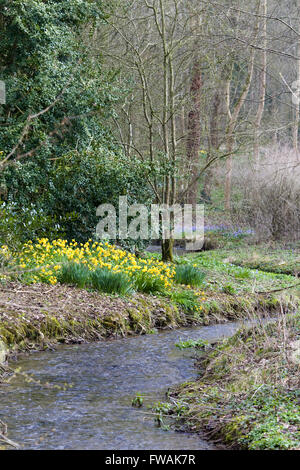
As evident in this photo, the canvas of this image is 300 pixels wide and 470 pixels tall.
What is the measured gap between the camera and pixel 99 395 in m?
5.90

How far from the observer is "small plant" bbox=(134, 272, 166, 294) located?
9953 millimetres

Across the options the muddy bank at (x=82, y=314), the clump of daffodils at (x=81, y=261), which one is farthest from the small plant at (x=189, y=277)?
the muddy bank at (x=82, y=314)

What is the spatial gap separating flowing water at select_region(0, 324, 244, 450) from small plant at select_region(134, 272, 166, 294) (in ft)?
4.98

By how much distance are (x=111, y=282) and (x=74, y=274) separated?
23.7 inches

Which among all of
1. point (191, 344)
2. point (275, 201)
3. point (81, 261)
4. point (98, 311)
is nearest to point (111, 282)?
point (98, 311)

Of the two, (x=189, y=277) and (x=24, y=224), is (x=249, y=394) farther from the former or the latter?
(x=24, y=224)

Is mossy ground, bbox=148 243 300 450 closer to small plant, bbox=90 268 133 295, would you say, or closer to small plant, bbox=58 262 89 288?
small plant, bbox=90 268 133 295

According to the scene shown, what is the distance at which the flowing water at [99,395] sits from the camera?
15.5 ft

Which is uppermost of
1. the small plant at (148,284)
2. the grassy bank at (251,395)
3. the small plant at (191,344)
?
the small plant at (148,284)

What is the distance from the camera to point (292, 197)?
17688 millimetres

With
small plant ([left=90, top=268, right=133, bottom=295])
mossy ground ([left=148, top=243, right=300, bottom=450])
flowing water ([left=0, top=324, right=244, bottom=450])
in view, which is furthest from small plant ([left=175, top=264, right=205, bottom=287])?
mossy ground ([left=148, top=243, right=300, bottom=450])

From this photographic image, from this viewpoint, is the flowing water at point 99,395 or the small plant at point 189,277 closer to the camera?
the flowing water at point 99,395

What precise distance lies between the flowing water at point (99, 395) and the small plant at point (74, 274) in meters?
1.46

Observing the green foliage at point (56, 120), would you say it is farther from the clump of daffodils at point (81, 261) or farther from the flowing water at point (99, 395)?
the flowing water at point (99, 395)
